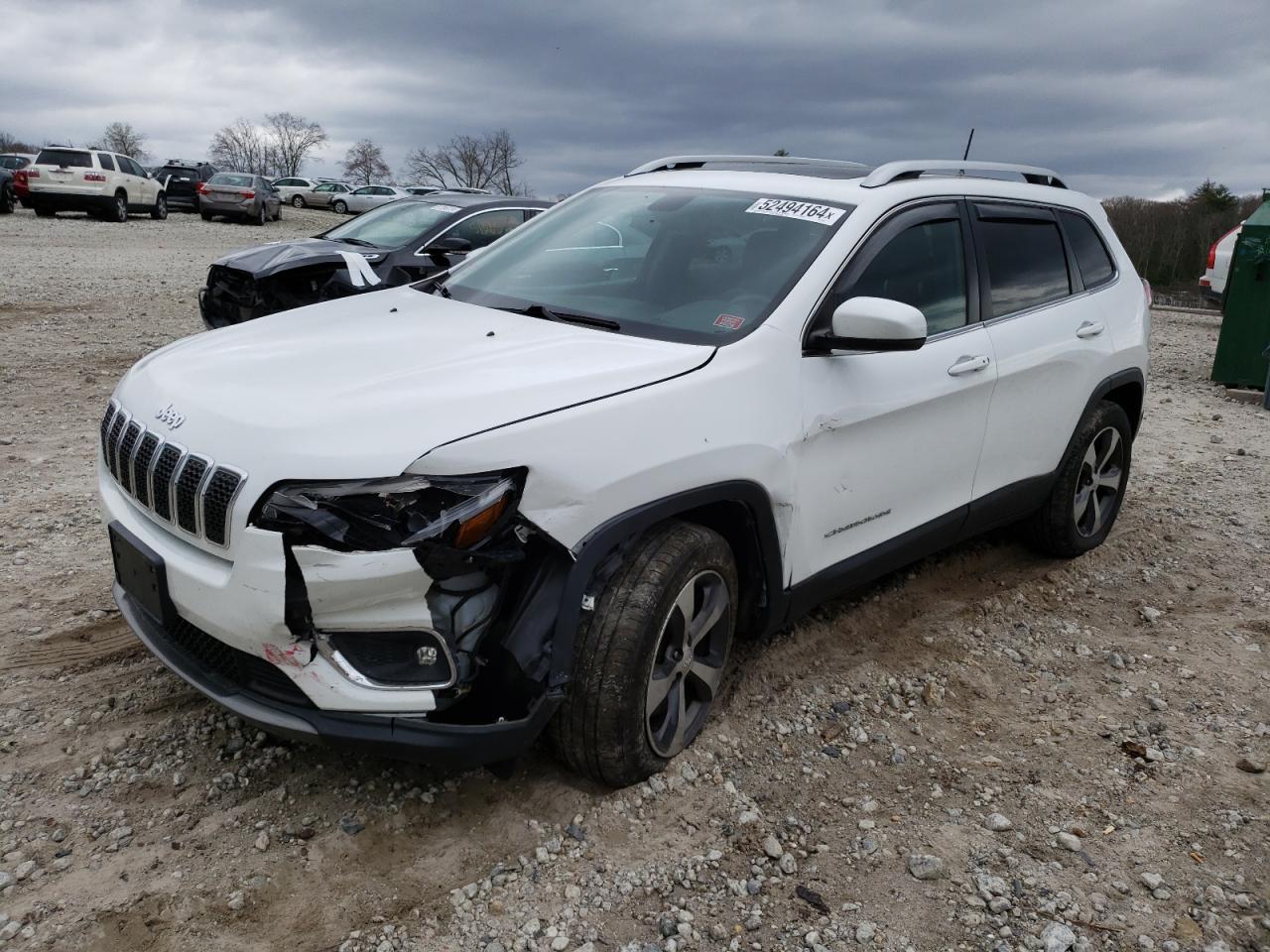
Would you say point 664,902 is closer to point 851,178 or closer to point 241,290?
point 851,178

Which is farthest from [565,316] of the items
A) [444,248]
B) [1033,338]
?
[444,248]

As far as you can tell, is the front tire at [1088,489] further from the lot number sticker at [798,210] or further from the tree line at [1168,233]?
the tree line at [1168,233]

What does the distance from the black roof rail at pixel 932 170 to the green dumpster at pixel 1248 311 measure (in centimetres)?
680

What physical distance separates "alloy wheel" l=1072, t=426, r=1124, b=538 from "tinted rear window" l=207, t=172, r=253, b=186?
1061 inches

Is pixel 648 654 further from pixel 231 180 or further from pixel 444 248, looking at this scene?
pixel 231 180

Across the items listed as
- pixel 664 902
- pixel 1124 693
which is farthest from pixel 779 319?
pixel 1124 693

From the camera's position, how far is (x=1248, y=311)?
10.2m

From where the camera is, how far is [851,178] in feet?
12.2

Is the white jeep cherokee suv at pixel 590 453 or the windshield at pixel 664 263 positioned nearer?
the white jeep cherokee suv at pixel 590 453

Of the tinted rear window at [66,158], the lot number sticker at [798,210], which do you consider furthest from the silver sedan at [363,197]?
the lot number sticker at [798,210]

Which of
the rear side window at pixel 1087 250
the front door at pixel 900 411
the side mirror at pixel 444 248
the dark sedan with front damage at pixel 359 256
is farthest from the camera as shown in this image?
the side mirror at pixel 444 248

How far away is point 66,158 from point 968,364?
82.4 feet

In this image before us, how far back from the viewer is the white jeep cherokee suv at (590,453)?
7.86ft

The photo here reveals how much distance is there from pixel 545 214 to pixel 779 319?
151 centimetres
